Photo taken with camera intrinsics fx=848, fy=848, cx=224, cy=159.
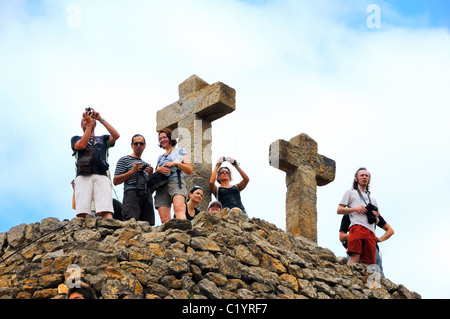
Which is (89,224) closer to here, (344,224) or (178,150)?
(178,150)

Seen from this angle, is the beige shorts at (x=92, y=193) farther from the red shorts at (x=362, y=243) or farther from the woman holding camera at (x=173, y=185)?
the red shorts at (x=362, y=243)

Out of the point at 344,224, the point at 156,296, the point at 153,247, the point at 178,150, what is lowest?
the point at 156,296

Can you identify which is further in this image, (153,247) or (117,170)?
→ (117,170)

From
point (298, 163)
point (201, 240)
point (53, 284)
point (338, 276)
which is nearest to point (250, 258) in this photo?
point (201, 240)

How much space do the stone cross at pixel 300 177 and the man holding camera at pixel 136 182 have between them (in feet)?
11.5

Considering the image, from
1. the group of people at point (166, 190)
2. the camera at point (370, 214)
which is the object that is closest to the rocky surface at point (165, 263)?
the group of people at point (166, 190)

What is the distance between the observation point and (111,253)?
389 inches

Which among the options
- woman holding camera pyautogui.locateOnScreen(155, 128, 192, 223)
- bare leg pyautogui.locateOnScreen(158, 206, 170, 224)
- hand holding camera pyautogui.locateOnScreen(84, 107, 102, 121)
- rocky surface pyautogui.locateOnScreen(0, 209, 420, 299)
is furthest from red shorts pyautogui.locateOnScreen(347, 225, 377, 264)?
hand holding camera pyautogui.locateOnScreen(84, 107, 102, 121)

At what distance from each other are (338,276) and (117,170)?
11.6ft

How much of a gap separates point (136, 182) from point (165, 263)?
6.55 ft

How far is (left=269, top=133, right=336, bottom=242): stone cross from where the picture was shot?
14.5m

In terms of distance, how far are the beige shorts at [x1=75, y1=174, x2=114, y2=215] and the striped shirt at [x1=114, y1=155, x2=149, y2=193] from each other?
53 cm

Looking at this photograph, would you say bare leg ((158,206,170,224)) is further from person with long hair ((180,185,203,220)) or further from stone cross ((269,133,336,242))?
stone cross ((269,133,336,242))

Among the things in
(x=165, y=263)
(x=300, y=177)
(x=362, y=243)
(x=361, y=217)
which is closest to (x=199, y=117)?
(x=300, y=177)
